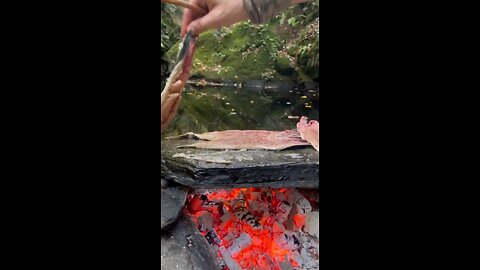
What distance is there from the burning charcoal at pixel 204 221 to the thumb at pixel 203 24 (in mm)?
717

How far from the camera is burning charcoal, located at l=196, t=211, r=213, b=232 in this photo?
1968 millimetres

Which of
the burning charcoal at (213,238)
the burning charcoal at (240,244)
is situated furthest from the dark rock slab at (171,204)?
the burning charcoal at (240,244)

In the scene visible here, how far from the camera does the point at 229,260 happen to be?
197 centimetres

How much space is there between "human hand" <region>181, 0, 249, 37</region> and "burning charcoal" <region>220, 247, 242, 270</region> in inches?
34.3

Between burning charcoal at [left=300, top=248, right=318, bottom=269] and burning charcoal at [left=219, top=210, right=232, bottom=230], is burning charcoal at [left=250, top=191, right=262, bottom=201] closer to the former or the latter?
burning charcoal at [left=219, top=210, right=232, bottom=230]

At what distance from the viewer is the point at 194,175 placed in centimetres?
184

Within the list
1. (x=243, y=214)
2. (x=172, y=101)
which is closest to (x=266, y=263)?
(x=243, y=214)

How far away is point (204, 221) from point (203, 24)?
782mm

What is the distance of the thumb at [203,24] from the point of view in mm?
1955

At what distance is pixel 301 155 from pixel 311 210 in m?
0.26

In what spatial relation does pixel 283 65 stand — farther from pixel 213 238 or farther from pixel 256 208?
pixel 213 238

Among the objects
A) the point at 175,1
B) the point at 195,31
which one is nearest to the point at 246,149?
the point at 195,31
